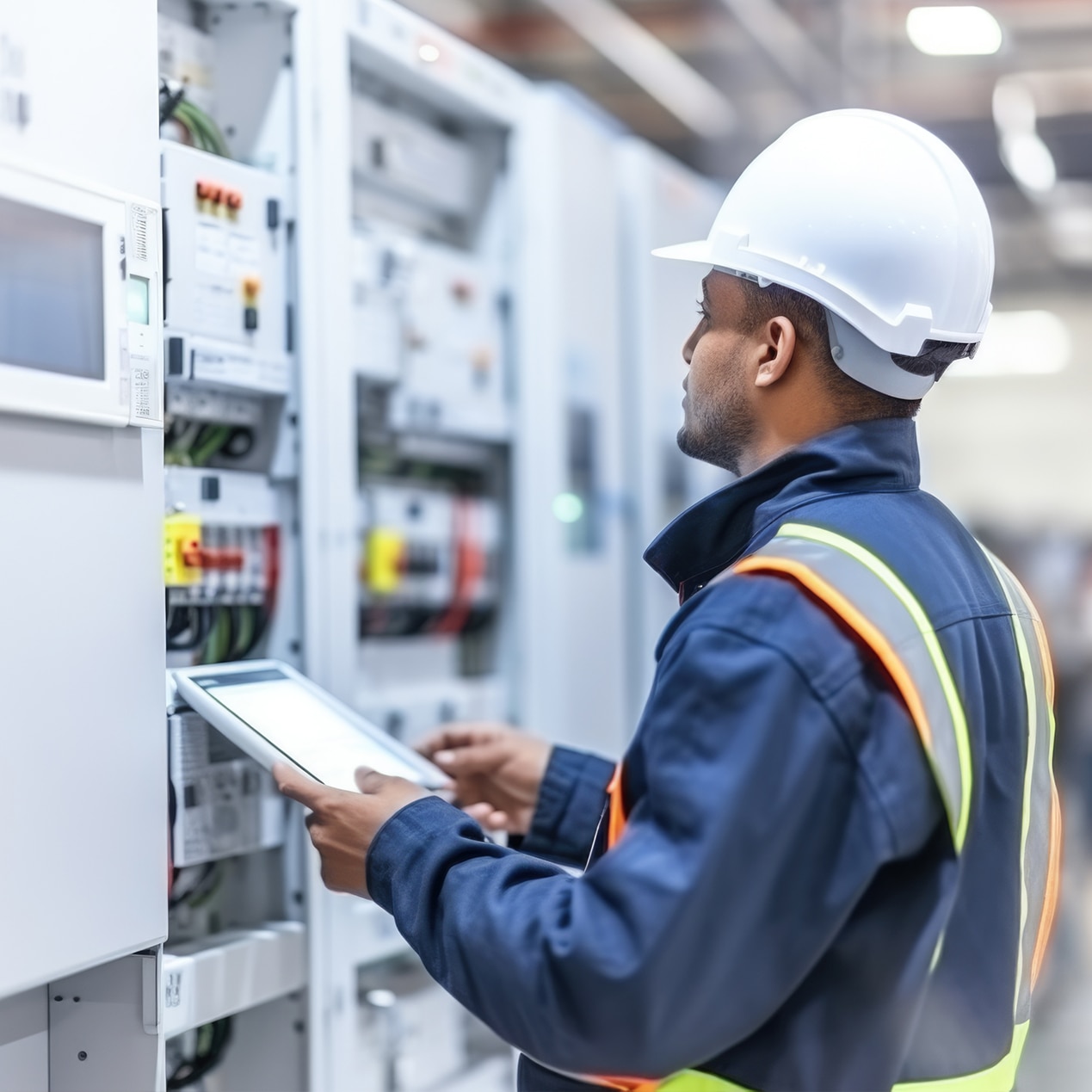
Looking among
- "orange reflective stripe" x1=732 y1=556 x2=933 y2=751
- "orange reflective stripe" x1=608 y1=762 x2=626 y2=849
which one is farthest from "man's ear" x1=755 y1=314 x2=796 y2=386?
"orange reflective stripe" x1=608 y1=762 x2=626 y2=849

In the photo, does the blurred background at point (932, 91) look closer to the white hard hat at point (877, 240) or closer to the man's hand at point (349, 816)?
the white hard hat at point (877, 240)

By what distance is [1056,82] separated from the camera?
629 centimetres

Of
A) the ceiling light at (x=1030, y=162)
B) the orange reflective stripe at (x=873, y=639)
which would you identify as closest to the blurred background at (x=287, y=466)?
→ the orange reflective stripe at (x=873, y=639)

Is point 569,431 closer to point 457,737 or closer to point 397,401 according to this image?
point 397,401

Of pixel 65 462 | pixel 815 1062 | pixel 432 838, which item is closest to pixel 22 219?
pixel 65 462

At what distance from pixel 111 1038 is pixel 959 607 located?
118 cm

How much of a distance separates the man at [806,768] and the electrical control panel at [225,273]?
0.75 meters

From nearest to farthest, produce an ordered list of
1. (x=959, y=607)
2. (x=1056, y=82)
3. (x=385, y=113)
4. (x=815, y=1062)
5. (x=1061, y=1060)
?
1. (x=815, y=1062)
2. (x=959, y=607)
3. (x=385, y=113)
4. (x=1061, y=1060)
5. (x=1056, y=82)

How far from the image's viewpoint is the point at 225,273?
7.45 feet

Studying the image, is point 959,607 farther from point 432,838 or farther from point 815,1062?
point 432,838

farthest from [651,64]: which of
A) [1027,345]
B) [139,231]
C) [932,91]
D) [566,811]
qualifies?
[1027,345]

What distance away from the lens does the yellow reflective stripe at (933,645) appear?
1.43 m

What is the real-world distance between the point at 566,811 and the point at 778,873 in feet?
2.96

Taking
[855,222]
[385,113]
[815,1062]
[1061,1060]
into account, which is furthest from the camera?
[1061,1060]
